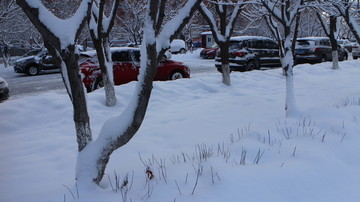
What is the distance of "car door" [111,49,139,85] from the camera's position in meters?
9.61

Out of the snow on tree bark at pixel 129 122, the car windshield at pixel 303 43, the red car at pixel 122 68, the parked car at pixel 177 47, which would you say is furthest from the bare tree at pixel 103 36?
the parked car at pixel 177 47

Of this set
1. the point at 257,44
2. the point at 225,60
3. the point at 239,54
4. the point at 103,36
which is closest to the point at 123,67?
the point at 103,36

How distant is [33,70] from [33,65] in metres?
0.29

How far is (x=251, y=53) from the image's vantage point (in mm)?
13719

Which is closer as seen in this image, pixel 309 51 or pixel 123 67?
pixel 123 67

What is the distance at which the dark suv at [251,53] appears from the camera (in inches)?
527

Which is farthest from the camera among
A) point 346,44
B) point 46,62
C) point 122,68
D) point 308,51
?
point 346,44

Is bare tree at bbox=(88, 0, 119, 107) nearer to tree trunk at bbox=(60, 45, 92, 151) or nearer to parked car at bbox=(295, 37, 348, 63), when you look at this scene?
tree trunk at bbox=(60, 45, 92, 151)

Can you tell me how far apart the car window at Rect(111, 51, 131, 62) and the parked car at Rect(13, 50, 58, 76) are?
8876mm

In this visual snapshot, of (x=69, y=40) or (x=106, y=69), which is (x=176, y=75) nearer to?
(x=106, y=69)

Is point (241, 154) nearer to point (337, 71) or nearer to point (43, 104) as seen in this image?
point (43, 104)

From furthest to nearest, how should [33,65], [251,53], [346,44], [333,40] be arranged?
[346,44], [33,65], [251,53], [333,40]

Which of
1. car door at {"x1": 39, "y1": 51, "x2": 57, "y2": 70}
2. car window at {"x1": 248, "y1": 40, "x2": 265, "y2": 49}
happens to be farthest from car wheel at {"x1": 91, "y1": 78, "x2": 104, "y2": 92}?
car door at {"x1": 39, "y1": 51, "x2": 57, "y2": 70}

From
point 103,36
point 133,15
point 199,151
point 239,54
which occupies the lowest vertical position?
point 199,151
